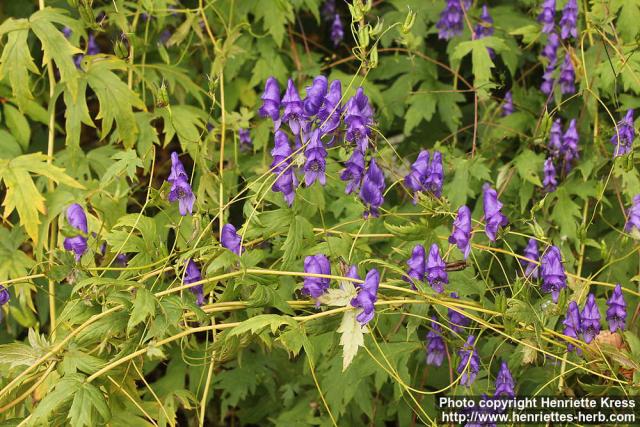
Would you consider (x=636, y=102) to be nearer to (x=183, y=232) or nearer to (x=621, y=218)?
(x=621, y=218)

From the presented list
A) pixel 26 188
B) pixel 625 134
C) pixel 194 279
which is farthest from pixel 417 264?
pixel 26 188

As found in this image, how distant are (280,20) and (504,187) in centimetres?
125

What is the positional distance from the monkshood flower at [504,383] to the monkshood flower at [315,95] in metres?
1.01

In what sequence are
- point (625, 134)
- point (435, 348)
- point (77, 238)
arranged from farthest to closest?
point (625, 134) → point (435, 348) → point (77, 238)

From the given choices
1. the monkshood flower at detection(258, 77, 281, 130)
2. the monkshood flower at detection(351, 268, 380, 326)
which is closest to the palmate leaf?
the monkshood flower at detection(258, 77, 281, 130)

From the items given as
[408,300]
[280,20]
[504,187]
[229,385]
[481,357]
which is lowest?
[229,385]

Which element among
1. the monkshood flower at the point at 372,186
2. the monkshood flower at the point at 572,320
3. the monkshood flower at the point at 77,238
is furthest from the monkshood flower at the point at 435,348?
the monkshood flower at the point at 77,238

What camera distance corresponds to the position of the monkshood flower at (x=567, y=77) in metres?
3.68

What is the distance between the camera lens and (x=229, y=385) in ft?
11.8

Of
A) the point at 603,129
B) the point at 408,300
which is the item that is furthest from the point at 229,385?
the point at 603,129

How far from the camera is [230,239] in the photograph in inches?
96.0

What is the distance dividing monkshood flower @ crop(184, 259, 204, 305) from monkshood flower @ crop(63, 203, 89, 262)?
34 cm

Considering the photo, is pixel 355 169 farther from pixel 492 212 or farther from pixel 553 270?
pixel 553 270

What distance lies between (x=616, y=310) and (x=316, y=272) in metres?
1.00
